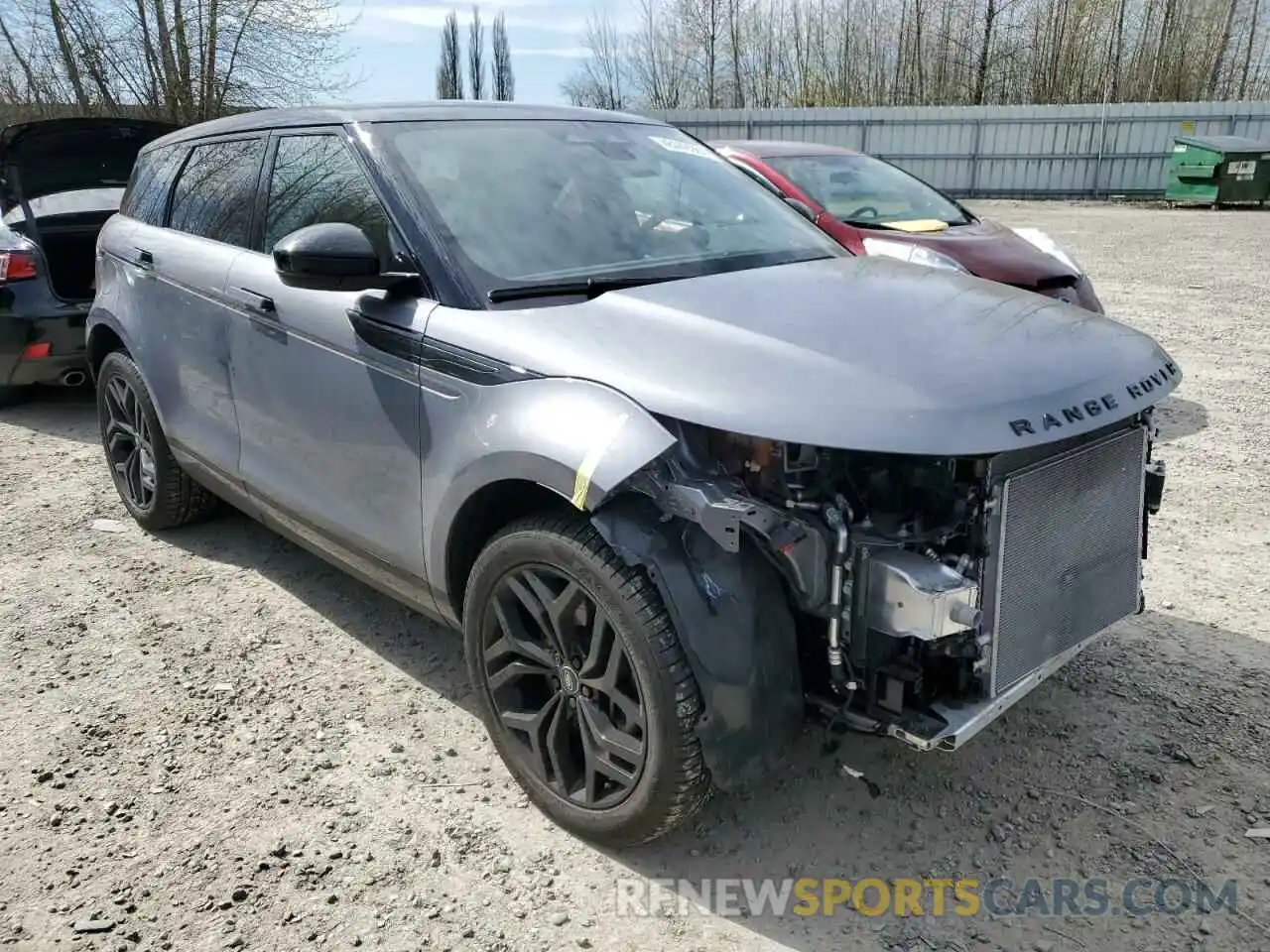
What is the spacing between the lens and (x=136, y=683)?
346 cm

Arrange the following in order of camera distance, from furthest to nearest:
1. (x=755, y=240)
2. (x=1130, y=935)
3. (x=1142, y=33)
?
(x=1142, y=33), (x=755, y=240), (x=1130, y=935)

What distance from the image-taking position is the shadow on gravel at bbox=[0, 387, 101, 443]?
6.55 metres

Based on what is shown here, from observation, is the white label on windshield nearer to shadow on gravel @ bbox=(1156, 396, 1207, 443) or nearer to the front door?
the front door

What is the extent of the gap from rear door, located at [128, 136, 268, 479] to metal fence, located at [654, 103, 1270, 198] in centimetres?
2335

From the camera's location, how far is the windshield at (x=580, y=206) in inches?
113

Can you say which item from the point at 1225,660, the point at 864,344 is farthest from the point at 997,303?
the point at 1225,660

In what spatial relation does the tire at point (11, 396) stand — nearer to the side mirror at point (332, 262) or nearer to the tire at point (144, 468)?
the tire at point (144, 468)

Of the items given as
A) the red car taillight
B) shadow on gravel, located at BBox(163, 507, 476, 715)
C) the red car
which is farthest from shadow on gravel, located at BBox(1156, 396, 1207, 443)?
the red car taillight

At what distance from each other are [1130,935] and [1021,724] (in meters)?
0.84

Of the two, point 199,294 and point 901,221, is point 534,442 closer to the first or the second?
point 199,294

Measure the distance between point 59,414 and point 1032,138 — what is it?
23546 mm

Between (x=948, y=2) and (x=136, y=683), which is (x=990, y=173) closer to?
(x=948, y=2)

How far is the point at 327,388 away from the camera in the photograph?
3.14 metres

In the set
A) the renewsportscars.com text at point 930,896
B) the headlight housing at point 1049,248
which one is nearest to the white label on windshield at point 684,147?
the renewsportscars.com text at point 930,896
